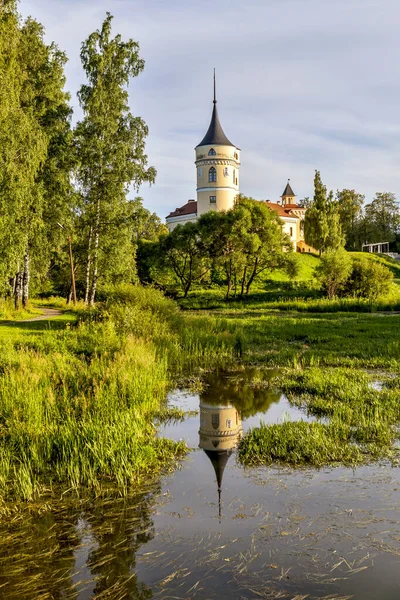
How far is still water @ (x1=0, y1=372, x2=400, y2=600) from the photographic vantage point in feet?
16.1

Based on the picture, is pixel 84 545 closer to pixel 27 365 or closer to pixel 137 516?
pixel 137 516

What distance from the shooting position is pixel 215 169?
6244 cm

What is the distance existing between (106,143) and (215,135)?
3602 cm

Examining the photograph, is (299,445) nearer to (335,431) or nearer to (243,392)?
(335,431)

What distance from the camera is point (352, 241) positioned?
86.5 meters

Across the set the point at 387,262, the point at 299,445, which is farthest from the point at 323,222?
the point at 299,445

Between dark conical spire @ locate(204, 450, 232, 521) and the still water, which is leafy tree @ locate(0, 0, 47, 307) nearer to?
dark conical spire @ locate(204, 450, 232, 521)

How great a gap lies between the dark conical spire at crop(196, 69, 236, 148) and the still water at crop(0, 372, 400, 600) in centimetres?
5799

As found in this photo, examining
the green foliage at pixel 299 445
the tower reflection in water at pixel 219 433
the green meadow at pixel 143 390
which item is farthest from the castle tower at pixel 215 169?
the green foliage at pixel 299 445

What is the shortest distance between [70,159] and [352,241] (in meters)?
67.8

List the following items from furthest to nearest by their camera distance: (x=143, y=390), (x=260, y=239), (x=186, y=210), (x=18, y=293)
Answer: (x=186, y=210)
(x=260, y=239)
(x=18, y=293)
(x=143, y=390)

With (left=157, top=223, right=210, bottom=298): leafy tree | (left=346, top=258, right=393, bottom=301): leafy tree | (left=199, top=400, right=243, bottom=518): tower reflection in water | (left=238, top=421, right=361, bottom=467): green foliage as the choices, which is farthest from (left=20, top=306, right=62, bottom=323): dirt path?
(left=346, top=258, right=393, bottom=301): leafy tree

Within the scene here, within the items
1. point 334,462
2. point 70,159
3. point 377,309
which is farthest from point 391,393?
point 377,309

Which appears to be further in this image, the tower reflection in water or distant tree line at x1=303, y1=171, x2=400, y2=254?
distant tree line at x1=303, y1=171, x2=400, y2=254
